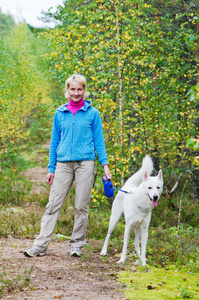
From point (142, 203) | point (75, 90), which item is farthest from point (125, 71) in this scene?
point (142, 203)

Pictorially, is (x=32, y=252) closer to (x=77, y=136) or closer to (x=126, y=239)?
(x=126, y=239)

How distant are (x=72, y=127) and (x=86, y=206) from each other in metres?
1.13

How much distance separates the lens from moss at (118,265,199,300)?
135 inches

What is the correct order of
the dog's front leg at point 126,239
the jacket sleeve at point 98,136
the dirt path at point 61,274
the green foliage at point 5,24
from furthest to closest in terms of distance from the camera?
the green foliage at point 5,24 < the jacket sleeve at point 98,136 < the dog's front leg at point 126,239 < the dirt path at point 61,274

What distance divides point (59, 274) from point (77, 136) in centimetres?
175

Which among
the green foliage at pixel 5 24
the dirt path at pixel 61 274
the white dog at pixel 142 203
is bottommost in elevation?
the dirt path at pixel 61 274

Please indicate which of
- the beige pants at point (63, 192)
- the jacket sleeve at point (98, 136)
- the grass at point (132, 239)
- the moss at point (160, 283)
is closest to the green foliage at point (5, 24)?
the grass at point (132, 239)

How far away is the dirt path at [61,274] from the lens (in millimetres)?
3365

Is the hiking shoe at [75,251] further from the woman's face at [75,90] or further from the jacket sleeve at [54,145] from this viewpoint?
the woman's face at [75,90]

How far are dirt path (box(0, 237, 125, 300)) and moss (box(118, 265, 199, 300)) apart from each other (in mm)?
147

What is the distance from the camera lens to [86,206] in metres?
4.68

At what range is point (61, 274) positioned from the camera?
396cm

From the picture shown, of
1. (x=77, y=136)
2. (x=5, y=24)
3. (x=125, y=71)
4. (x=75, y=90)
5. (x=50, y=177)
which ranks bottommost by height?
(x=50, y=177)

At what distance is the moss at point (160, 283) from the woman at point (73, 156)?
40.3 inches
